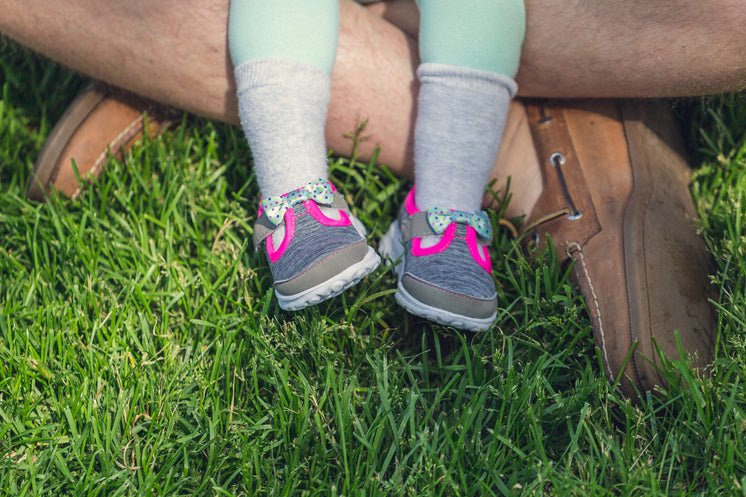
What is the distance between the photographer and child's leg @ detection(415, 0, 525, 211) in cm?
132

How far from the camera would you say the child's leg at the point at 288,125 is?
1.25m

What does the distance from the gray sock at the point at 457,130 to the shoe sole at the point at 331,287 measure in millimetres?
262

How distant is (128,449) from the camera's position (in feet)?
3.72

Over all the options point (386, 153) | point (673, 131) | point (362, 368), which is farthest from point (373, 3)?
point (362, 368)

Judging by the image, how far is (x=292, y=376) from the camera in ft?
4.05

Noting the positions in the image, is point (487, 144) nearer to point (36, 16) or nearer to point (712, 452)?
point (712, 452)

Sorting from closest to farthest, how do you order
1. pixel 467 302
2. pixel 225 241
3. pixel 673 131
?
pixel 467 302 < pixel 225 241 < pixel 673 131

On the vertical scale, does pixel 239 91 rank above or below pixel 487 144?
above

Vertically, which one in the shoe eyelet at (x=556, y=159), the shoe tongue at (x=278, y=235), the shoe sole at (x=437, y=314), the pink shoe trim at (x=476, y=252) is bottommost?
the shoe sole at (x=437, y=314)

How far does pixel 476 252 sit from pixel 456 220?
0.27 ft

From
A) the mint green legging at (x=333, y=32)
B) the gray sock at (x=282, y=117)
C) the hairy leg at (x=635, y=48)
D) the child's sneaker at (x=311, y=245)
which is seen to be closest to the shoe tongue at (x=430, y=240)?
the child's sneaker at (x=311, y=245)

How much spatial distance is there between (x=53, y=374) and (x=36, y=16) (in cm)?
83

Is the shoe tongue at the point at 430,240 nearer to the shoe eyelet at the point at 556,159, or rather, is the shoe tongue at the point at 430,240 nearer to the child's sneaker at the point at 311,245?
the child's sneaker at the point at 311,245

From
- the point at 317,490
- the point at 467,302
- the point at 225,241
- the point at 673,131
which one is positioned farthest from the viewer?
the point at 673,131
